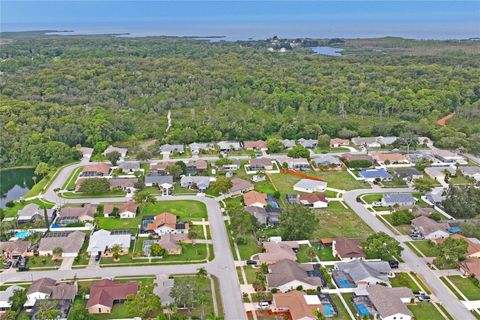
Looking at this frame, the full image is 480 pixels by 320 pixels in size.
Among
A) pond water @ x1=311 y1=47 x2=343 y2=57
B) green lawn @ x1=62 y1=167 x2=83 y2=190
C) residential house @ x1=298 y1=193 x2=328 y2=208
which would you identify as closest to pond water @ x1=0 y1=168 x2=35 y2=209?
green lawn @ x1=62 y1=167 x2=83 y2=190

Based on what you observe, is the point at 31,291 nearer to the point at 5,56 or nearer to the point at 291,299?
the point at 291,299

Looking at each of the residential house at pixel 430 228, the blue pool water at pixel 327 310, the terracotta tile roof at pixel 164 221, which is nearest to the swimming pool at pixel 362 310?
the blue pool water at pixel 327 310

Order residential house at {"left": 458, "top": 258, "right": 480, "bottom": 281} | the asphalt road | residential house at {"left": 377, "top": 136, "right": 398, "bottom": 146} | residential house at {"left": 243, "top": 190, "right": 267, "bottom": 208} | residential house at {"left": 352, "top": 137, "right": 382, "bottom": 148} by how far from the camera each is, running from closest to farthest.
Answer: the asphalt road → residential house at {"left": 458, "top": 258, "right": 480, "bottom": 281} → residential house at {"left": 243, "top": 190, "right": 267, "bottom": 208} → residential house at {"left": 352, "top": 137, "right": 382, "bottom": 148} → residential house at {"left": 377, "top": 136, "right": 398, "bottom": 146}

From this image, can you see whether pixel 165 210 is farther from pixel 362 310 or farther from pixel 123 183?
pixel 362 310

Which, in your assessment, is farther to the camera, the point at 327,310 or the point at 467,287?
the point at 467,287

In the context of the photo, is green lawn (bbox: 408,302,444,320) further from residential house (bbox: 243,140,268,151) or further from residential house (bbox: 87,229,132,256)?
residential house (bbox: 243,140,268,151)

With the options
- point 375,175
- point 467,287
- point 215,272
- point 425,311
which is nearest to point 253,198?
point 215,272

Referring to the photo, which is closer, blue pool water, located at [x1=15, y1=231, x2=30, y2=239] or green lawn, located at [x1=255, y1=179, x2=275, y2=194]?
blue pool water, located at [x1=15, y1=231, x2=30, y2=239]
